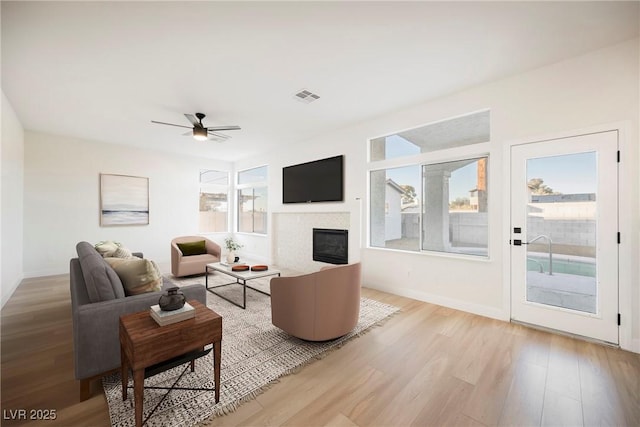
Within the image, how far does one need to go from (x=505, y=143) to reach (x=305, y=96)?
261 centimetres

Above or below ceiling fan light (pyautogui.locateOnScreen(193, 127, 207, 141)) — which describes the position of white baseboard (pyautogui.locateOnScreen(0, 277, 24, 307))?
below

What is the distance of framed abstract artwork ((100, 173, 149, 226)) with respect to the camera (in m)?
5.75

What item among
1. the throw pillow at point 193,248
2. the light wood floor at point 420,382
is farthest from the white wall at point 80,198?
the light wood floor at point 420,382

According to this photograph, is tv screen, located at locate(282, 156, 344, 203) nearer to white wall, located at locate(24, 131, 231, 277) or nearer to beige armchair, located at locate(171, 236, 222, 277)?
beige armchair, located at locate(171, 236, 222, 277)

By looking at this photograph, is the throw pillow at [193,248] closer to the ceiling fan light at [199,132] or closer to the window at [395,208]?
the ceiling fan light at [199,132]

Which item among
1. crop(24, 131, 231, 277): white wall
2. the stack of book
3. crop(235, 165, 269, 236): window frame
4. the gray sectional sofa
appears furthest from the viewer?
crop(235, 165, 269, 236): window frame

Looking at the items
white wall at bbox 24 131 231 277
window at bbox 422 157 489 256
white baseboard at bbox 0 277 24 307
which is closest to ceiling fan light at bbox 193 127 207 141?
white wall at bbox 24 131 231 277

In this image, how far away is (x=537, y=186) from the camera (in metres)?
2.96

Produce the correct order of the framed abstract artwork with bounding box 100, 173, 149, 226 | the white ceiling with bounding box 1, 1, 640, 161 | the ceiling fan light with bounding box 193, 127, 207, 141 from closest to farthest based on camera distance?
the white ceiling with bounding box 1, 1, 640, 161 < the ceiling fan light with bounding box 193, 127, 207, 141 < the framed abstract artwork with bounding box 100, 173, 149, 226

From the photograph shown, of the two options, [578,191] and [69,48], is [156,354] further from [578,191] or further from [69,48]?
[578,191]

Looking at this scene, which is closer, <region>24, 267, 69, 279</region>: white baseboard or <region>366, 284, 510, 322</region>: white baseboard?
<region>366, 284, 510, 322</region>: white baseboard

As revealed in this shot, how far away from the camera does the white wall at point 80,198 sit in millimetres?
5031

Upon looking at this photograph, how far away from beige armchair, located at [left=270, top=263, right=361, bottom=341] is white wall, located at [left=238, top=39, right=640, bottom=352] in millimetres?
1631

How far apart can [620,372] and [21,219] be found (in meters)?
8.45
